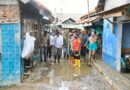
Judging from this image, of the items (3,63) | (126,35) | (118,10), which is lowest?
(3,63)

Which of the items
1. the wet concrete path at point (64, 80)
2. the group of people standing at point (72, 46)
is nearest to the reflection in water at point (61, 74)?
the wet concrete path at point (64, 80)

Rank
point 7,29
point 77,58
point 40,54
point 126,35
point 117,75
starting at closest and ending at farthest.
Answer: point 7,29 < point 117,75 < point 126,35 < point 77,58 < point 40,54

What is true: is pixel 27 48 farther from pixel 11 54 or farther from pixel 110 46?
pixel 110 46

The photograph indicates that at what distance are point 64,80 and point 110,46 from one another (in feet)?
13.9

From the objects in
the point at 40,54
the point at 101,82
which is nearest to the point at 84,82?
the point at 101,82

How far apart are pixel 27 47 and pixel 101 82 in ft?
10.9

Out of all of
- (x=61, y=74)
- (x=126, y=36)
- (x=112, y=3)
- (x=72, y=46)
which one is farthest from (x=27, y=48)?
(x=112, y=3)

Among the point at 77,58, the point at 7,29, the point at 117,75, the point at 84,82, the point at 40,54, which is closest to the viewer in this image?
the point at 7,29

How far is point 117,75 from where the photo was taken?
1264 centimetres

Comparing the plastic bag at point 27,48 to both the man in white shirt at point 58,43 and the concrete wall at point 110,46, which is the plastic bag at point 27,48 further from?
the man in white shirt at point 58,43

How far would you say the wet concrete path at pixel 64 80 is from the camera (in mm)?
10711

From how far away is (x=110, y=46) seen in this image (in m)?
15.3

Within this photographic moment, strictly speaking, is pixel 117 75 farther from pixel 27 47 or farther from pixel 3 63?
pixel 3 63

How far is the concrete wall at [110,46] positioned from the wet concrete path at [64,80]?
99 cm
